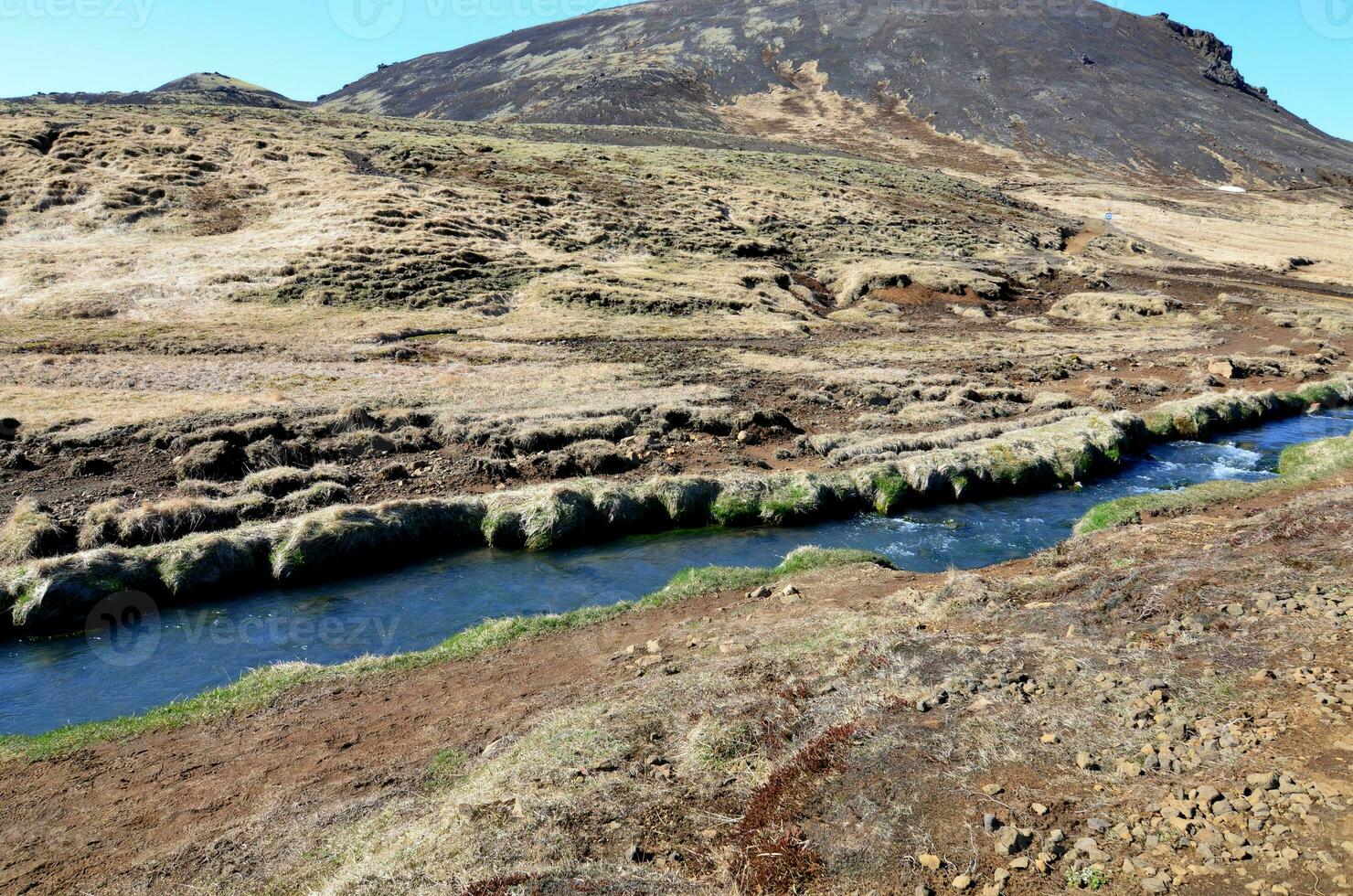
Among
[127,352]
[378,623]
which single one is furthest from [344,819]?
[127,352]

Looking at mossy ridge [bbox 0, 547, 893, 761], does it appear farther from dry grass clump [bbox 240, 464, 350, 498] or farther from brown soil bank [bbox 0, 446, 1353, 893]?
dry grass clump [bbox 240, 464, 350, 498]

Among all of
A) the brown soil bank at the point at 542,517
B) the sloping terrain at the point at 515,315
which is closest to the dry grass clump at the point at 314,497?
the sloping terrain at the point at 515,315

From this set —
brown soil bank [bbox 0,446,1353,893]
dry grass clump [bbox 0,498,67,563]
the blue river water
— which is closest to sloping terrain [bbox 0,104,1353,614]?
dry grass clump [bbox 0,498,67,563]

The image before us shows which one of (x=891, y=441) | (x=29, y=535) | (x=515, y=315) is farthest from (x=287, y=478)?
(x=515, y=315)

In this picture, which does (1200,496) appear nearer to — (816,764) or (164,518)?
(816,764)

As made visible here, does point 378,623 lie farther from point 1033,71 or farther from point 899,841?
point 1033,71

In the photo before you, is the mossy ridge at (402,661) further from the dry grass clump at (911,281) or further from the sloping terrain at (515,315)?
the dry grass clump at (911,281)
